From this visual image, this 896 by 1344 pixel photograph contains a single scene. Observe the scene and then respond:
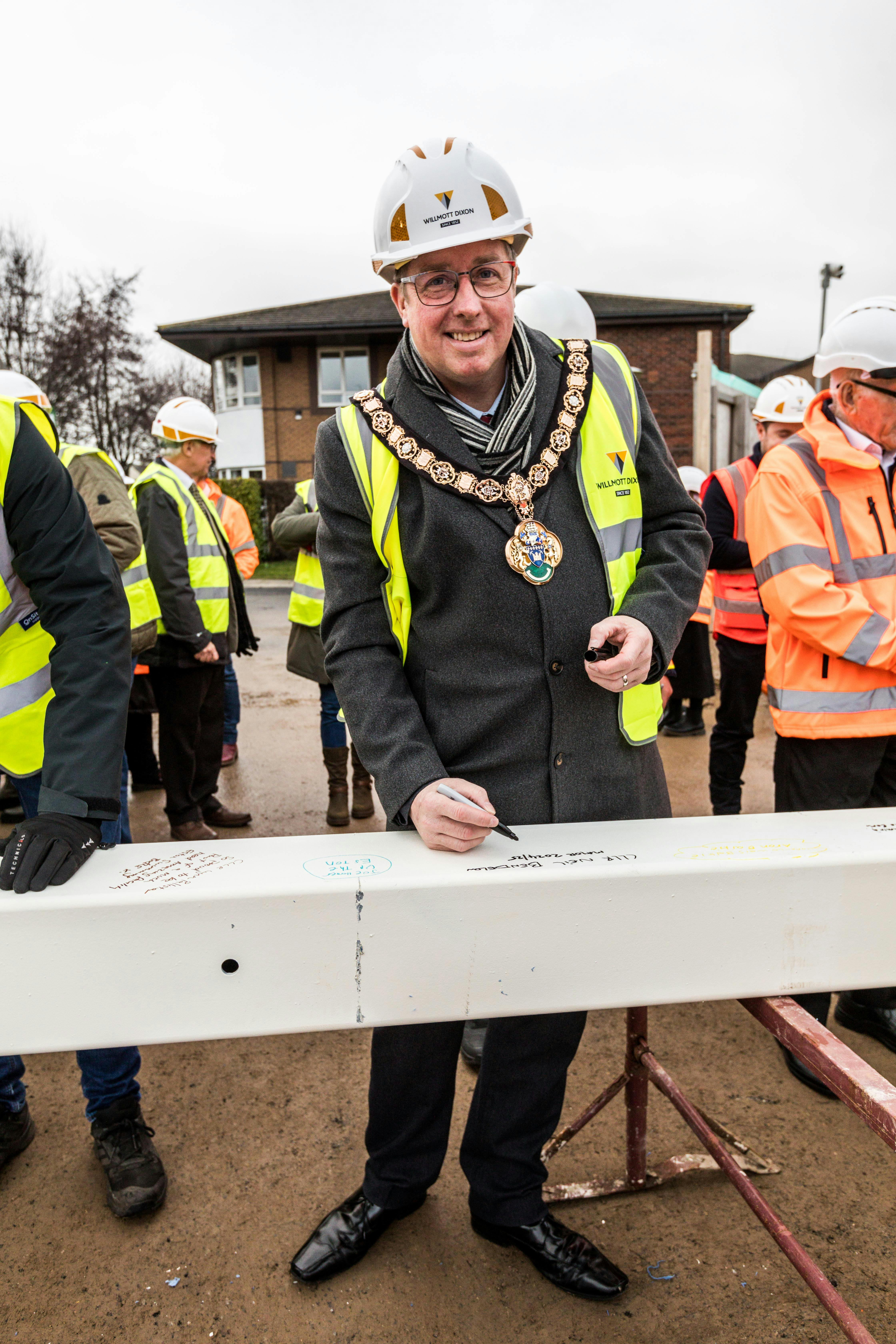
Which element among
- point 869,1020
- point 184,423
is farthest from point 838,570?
point 184,423

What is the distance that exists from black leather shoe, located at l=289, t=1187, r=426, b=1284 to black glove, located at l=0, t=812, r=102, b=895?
1.09 m

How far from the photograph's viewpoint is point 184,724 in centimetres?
441

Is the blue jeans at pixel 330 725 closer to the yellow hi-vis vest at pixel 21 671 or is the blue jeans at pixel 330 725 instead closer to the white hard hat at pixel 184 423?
the white hard hat at pixel 184 423

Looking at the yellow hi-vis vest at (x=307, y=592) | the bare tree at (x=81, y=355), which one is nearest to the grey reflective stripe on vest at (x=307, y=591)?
the yellow hi-vis vest at (x=307, y=592)

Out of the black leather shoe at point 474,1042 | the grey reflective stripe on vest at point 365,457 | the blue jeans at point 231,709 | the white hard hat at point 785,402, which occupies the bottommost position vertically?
the black leather shoe at point 474,1042

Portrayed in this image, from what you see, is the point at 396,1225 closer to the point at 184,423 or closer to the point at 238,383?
the point at 184,423

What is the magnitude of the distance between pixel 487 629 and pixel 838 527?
1414mm

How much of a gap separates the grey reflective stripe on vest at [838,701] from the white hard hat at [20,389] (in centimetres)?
276

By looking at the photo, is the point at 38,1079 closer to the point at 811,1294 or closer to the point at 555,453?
the point at 811,1294

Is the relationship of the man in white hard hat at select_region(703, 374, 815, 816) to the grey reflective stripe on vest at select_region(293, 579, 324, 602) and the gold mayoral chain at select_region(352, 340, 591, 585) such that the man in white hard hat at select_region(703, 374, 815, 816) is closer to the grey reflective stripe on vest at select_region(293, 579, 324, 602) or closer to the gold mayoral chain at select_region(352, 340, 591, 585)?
the grey reflective stripe on vest at select_region(293, 579, 324, 602)

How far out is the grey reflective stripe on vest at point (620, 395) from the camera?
5.87 ft

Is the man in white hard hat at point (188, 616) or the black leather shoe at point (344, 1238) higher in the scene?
the man in white hard hat at point (188, 616)

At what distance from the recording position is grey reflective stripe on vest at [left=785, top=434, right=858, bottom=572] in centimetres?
256

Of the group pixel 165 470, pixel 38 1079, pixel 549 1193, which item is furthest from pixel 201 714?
pixel 549 1193
